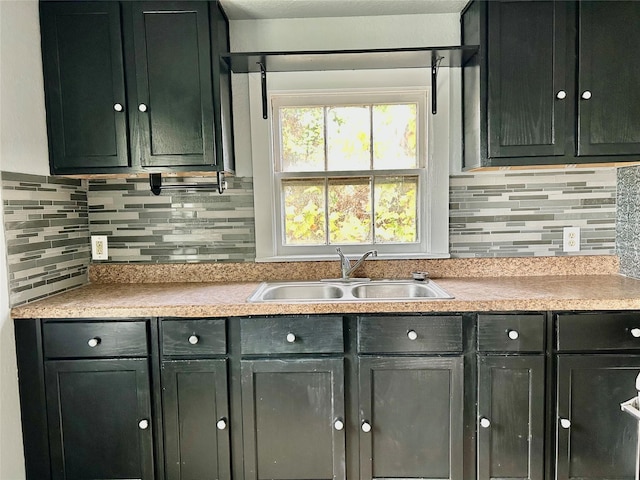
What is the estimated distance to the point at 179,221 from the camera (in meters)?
2.14

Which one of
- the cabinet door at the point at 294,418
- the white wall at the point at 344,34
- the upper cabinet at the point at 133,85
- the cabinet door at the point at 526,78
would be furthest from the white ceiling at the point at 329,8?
the cabinet door at the point at 294,418

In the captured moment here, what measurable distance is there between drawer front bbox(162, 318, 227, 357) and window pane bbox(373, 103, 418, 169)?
3.89 ft

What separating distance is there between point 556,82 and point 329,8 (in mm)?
1129

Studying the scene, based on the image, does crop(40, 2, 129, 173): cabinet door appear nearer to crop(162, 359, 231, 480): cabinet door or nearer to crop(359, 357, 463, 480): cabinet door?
crop(162, 359, 231, 480): cabinet door

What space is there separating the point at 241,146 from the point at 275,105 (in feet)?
0.95

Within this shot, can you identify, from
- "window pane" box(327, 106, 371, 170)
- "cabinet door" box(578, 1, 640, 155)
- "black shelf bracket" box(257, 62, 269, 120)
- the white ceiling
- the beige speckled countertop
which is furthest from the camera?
"window pane" box(327, 106, 371, 170)

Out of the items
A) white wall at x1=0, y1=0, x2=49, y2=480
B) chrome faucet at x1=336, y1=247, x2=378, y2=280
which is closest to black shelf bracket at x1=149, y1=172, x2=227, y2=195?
white wall at x1=0, y1=0, x2=49, y2=480

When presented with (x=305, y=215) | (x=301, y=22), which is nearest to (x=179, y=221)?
(x=305, y=215)

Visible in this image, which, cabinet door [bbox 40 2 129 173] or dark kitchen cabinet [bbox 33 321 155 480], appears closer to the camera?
dark kitchen cabinet [bbox 33 321 155 480]

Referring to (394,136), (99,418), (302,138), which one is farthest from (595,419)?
(99,418)

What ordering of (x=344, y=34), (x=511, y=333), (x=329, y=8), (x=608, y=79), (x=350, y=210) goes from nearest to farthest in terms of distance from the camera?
(x=511, y=333) → (x=608, y=79) → (x=329, y=8) → (x=344, y=34) → (x=350, y=210)

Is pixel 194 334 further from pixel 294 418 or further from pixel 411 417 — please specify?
pixel 411 417

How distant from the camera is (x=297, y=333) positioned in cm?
160

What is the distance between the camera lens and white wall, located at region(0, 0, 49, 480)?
1565 millimetres
